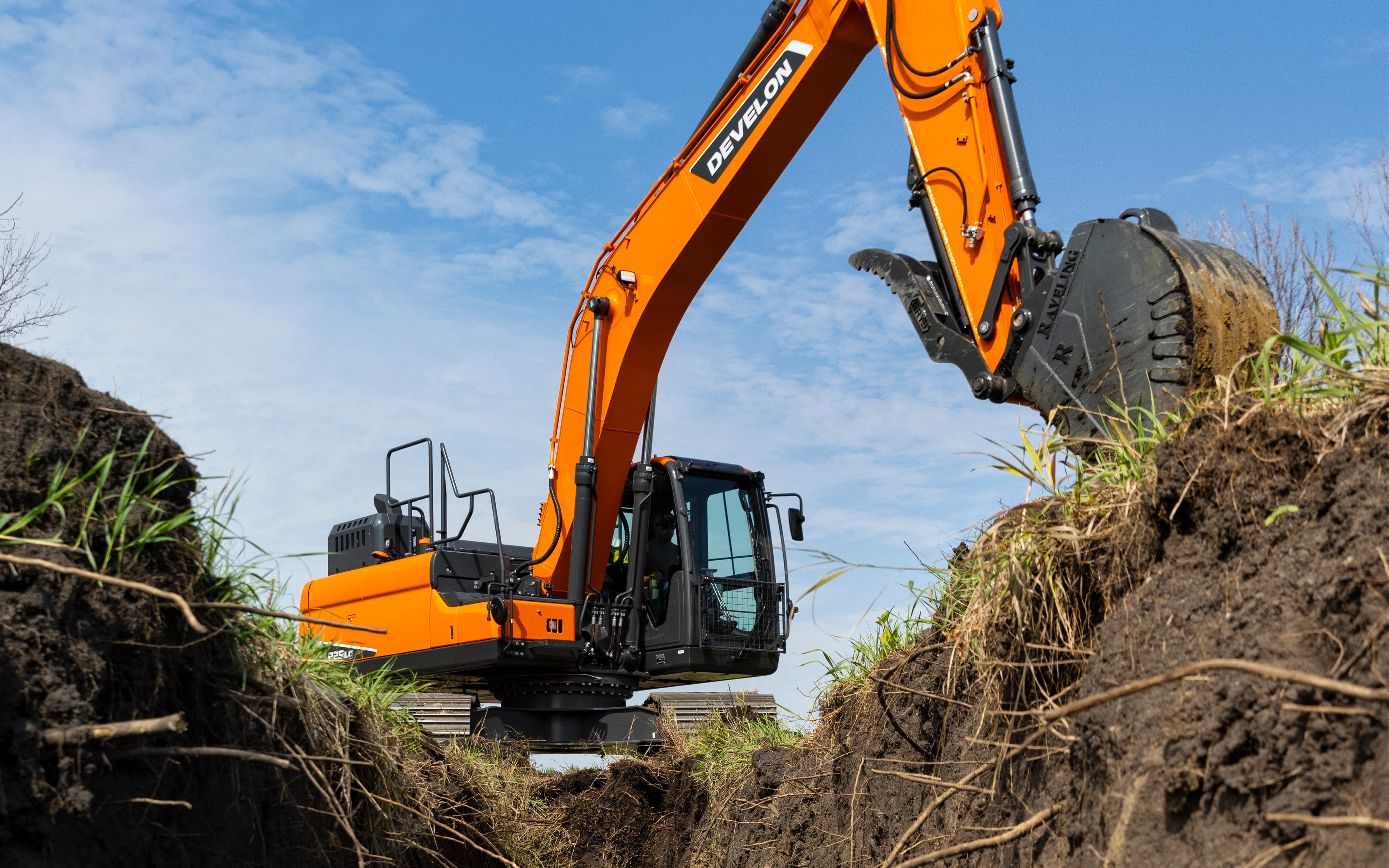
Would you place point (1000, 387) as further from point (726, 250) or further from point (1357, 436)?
point (726, 250)

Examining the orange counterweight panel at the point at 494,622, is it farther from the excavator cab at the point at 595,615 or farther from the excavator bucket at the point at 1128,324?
the excavator bucket at the point at 1128,324

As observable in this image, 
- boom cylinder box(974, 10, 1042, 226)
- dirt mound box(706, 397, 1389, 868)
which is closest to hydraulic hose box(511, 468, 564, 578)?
boom cylinder box(974, 10, 1042, 226)

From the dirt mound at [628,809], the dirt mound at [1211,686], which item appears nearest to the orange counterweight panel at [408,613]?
the dirt mound at [628,809]

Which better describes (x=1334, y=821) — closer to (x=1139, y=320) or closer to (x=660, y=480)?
(x=1139, y=320)

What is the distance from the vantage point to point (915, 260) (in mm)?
5680

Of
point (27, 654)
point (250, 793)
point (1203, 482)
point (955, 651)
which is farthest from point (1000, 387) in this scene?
point (27, 654)

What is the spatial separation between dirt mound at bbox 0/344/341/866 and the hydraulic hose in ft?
16.1

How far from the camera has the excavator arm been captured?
4285mm

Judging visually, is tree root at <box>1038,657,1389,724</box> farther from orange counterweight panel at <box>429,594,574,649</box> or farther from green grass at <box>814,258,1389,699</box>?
orange counterweight panel at <box>429,594,574,649</box>

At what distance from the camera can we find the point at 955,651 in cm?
365

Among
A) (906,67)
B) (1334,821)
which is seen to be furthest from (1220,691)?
(906,67)

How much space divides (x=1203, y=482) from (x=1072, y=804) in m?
0.88

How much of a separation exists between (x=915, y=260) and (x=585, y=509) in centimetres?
338

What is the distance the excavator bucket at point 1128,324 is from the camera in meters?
3.97
